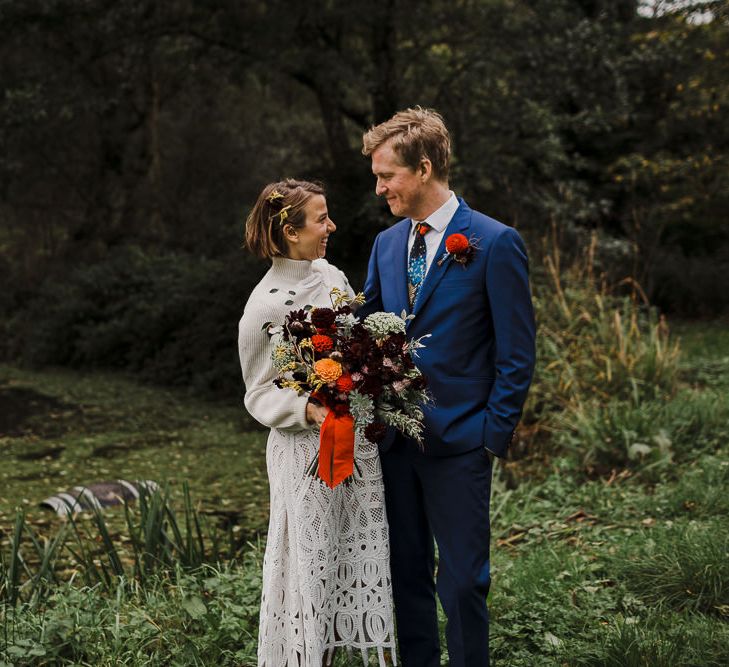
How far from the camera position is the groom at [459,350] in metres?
3.13

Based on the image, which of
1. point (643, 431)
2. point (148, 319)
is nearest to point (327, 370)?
point (643, 431)

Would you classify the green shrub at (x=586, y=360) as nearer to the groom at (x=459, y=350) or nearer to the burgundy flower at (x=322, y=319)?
the groom at (x=459, y=350)

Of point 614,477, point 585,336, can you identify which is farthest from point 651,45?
point 614,477

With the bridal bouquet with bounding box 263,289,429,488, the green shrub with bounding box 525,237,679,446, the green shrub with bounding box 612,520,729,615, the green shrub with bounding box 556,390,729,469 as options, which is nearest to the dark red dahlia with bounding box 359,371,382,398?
the bridal bouquet with bounding box 263,289,429,488

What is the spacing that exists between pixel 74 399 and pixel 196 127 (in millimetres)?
9622

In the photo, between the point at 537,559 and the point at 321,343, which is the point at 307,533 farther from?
the point at 537,559

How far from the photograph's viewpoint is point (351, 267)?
41.2 feet

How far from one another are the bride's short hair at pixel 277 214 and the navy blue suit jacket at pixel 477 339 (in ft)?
1.68

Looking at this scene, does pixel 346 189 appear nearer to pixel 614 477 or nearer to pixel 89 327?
pixel 89 327

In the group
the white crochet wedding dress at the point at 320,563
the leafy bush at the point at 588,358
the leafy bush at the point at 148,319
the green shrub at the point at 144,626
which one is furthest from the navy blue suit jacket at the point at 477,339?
the leafy bush at the point at 148,319

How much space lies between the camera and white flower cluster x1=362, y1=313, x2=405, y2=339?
9.64 ft

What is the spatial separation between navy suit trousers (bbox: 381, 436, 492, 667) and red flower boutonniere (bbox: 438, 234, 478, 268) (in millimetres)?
672

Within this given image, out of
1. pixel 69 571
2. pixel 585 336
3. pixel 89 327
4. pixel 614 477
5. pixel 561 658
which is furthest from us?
pixel 89 327

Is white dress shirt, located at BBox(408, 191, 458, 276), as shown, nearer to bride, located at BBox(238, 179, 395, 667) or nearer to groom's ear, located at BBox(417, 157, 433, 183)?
groom's ear, located at BBox(417, 157, 433, 183)
